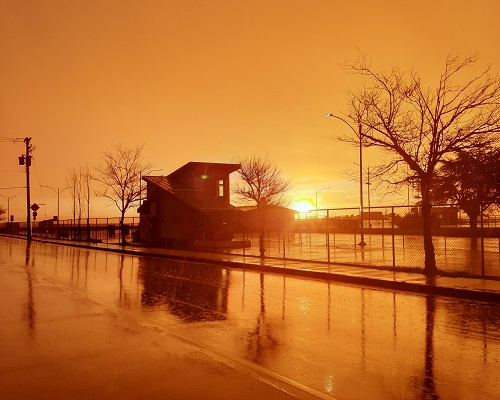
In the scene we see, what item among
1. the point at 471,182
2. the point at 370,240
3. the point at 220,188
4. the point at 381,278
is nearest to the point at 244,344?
the point at 381,278

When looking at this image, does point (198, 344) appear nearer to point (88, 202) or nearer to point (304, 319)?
point (304, 319)

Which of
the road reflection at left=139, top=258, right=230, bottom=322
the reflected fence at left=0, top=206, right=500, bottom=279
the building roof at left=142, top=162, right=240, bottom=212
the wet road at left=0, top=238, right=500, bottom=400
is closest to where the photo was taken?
the wet road at left=0, top=238, right=500, bottom=400

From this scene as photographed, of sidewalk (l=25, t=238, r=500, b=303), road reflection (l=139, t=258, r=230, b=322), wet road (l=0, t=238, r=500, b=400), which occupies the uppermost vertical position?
sidewalk (l=25, t=238, r=500, b=303)

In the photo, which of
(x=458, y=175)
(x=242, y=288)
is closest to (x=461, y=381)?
(x=242, y=288)

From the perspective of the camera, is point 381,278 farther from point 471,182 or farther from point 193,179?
point 193,179

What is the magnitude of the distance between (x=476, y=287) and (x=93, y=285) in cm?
1049

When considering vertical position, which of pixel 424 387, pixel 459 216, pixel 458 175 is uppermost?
pixel 458 175

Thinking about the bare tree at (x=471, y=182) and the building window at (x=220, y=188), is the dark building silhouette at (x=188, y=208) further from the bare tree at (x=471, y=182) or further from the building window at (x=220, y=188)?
the bare tree at (x=471, y=182)

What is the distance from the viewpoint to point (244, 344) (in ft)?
27.7

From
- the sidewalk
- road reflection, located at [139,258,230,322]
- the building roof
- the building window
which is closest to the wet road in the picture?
road reflection, located at [139,258,230,322]

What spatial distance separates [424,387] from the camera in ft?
20.5

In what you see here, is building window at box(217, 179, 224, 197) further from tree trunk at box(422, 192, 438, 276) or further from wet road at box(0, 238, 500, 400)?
wet road at box(0, 238, 500, 400)

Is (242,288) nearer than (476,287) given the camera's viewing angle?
No

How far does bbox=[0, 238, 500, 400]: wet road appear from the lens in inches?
246
